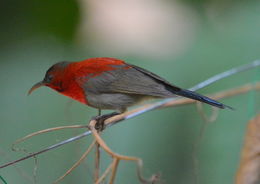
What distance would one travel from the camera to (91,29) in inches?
159

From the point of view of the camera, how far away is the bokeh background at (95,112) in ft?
10.9

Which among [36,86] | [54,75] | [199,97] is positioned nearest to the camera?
[199,97]

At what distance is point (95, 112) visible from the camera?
3.59 m

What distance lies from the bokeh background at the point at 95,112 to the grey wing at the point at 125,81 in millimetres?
180

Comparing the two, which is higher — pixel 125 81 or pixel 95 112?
pixel 125 81

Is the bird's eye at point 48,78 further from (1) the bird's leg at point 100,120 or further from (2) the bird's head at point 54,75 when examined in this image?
(1) the bird's leg at point 100,120

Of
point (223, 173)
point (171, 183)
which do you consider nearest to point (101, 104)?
point (171, 183)

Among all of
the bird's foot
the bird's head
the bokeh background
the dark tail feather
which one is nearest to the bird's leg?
the bird's foot

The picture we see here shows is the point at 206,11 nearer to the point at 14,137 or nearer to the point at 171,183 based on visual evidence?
the point at 171,183

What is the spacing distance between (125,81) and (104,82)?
145 mm

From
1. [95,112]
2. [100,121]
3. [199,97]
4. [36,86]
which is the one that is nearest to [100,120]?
[100,121]

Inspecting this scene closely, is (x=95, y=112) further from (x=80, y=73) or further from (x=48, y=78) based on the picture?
(x=48, y=78)

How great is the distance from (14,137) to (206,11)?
1804 mm

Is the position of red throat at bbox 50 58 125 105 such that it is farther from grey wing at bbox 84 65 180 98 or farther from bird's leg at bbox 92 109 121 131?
bird's leg at bbox 92 109 121 131
